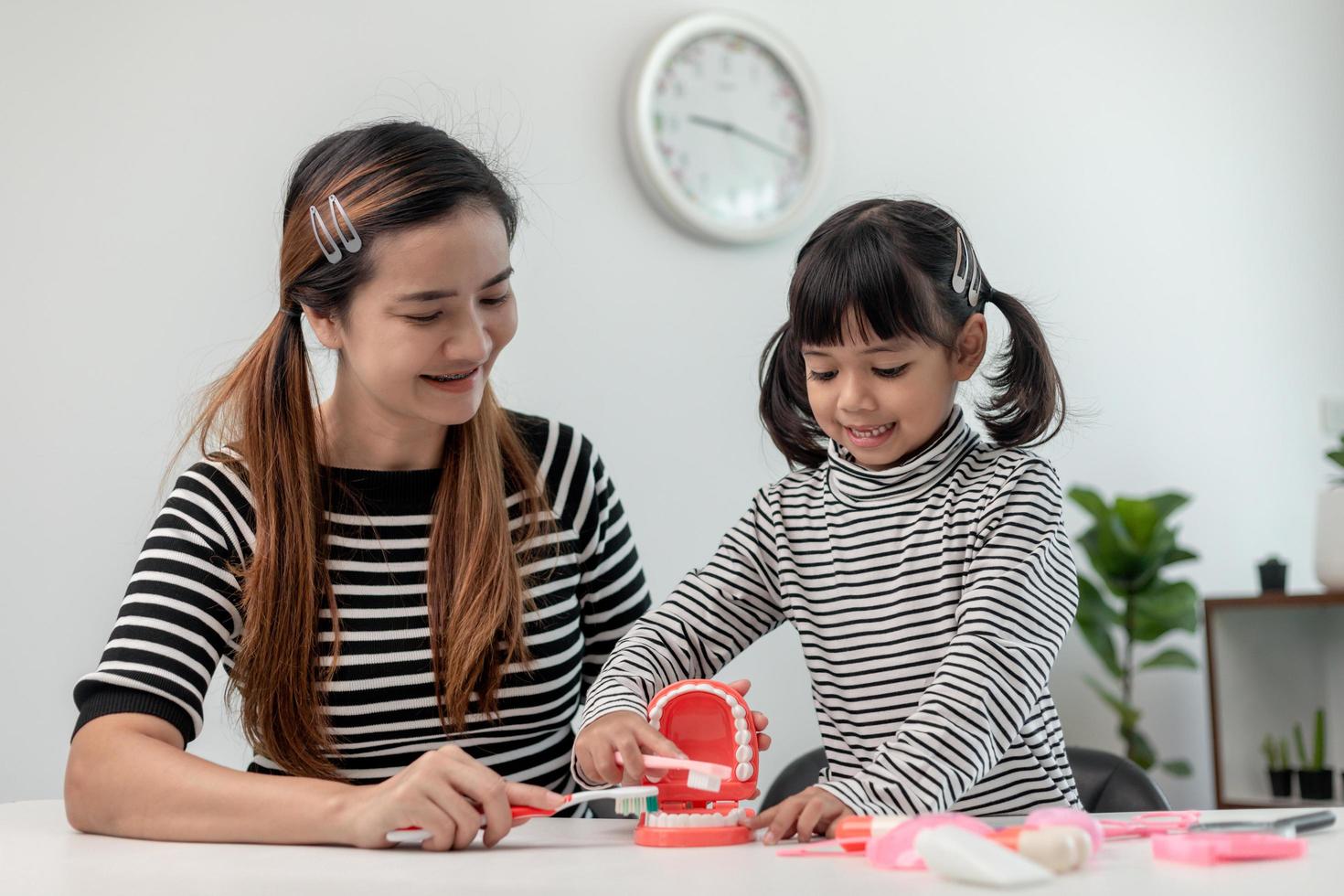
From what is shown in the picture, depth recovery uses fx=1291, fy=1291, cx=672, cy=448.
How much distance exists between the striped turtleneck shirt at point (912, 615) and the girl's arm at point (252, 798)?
19 cm

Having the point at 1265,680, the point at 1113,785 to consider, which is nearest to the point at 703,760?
the point at 1113,785

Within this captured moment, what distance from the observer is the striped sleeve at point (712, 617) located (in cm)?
118

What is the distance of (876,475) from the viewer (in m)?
1.22

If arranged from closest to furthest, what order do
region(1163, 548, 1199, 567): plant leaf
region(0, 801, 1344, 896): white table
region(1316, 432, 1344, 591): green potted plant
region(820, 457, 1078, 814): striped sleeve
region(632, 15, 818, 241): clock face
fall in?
region(0, 801, 1344, 896): white table, region(820, 457, 1078, 814): striped sleeve, region(632, 15, 818, 241): clock face, region(1316, 432, 1344, 591): green potted plant, region(1163, 548, 1199, 567): plant leaf

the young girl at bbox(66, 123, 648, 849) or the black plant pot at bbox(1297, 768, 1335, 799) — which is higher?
the young girl at bbox(66, 123, 648, 849)

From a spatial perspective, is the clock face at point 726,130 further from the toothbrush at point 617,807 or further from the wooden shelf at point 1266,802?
the toothbrush at point 617,807

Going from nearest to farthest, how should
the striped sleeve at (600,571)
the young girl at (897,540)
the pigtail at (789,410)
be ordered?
the young girl at (897,540)
the pigtail at (789,410)
the striped sleeve at (600,571)

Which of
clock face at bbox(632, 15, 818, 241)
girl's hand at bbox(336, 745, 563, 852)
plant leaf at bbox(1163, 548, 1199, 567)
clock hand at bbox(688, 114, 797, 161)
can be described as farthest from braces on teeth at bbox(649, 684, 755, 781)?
plant leaf at bbox(1163, 548, 1199, 567)

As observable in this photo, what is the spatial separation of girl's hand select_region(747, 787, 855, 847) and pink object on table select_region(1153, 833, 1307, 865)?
23 centimetres

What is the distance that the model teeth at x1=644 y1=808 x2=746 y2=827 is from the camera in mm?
901

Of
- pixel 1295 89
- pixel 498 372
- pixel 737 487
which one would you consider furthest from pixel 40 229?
pixel 1295 89

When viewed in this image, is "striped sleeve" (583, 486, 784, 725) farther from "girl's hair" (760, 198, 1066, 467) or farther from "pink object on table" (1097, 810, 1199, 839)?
"pink object on table" (1097, 810, 1199, 839)

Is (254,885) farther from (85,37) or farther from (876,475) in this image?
(85,37)

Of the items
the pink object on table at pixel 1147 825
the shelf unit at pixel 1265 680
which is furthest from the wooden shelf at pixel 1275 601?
the pink object on table at pixel 1147 825
